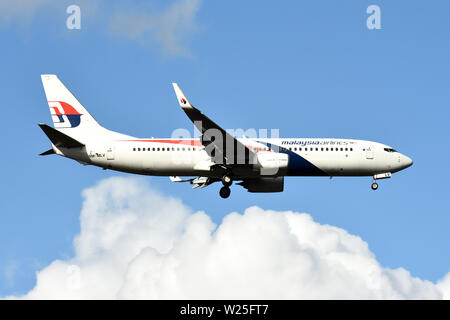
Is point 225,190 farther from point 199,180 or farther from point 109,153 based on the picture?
point 109,153

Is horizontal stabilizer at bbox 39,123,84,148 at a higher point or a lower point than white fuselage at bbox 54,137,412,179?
higher

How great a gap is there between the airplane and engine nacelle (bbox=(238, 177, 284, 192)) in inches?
3.5

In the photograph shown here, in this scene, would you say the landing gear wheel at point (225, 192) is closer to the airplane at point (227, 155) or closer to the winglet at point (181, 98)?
the airplane at point (227, 155)

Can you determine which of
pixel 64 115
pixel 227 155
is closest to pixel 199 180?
pixel 227 155

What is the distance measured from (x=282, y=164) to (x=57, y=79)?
20.7m

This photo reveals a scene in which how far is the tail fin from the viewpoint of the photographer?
62812mm

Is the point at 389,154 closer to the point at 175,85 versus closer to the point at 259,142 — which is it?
the point at 259,142

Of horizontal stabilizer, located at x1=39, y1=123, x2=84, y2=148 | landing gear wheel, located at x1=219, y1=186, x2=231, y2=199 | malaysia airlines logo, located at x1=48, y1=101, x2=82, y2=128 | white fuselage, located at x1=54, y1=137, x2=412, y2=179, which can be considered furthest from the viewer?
malaysia airlines logo, located at x1=48, y1=101, x2=82, y2=128

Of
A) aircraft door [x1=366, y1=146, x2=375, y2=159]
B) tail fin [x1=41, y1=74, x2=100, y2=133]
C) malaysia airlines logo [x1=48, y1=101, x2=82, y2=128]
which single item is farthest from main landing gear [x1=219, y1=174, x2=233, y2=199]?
malaysia airlines logo [x1=48, y1=101, x2=82, y2=128]

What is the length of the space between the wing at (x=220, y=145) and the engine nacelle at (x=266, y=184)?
4453 millimetres

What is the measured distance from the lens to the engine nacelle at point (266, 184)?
206 feet

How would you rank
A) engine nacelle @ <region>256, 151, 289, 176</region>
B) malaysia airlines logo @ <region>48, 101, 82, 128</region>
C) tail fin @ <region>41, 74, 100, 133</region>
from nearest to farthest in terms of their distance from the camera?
engine nacelle @ <region>256, 151, 289, 176</region>, tail fin @ <region>41, 74, 100, 133</region>, malaysia airlines logo @ <region>48, 101, 82, 128</region>

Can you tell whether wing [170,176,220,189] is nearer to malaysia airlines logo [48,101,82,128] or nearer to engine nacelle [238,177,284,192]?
engine nacelle [238,177,284,192]
